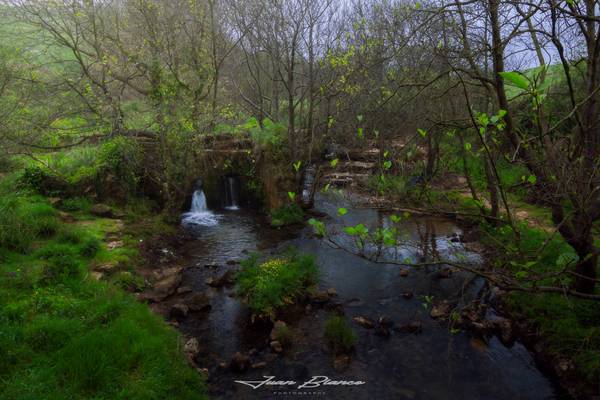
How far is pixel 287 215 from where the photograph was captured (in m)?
13.2

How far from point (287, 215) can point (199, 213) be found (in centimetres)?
381

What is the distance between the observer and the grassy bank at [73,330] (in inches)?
181

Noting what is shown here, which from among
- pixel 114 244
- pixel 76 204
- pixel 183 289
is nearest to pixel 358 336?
pixel 183 289

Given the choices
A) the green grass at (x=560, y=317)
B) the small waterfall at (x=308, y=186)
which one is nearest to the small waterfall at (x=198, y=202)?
the small waterfall at (x=308, y=186)

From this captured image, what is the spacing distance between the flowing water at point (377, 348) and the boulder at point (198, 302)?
0.16 metres

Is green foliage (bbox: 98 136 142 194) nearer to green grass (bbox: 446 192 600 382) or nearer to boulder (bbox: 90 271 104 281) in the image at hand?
boulder (bbox: 90 271 104 281)

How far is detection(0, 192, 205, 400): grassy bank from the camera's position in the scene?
4598 millimetres

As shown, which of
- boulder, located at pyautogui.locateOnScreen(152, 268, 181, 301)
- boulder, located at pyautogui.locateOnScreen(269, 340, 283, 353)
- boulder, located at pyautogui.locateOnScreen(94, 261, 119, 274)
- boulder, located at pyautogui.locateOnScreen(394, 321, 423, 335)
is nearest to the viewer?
boulder, located at pyautogui.locateOnScreen(269, 340, 283, 353)

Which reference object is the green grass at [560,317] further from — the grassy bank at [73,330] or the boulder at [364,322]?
the grassy bank at [73,330]

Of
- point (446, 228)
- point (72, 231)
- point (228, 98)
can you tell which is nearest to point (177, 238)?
point (72, 231)

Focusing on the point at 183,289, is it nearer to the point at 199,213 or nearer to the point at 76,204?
the point at 76,204

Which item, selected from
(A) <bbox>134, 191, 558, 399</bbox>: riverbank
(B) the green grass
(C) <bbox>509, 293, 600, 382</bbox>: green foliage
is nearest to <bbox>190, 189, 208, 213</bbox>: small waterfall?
(A) <bbox>134, 191, 558, 399</bbox>: riverbank

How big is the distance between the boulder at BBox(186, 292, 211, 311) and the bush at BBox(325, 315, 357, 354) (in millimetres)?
2633

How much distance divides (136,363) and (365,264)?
6000 millimetres
